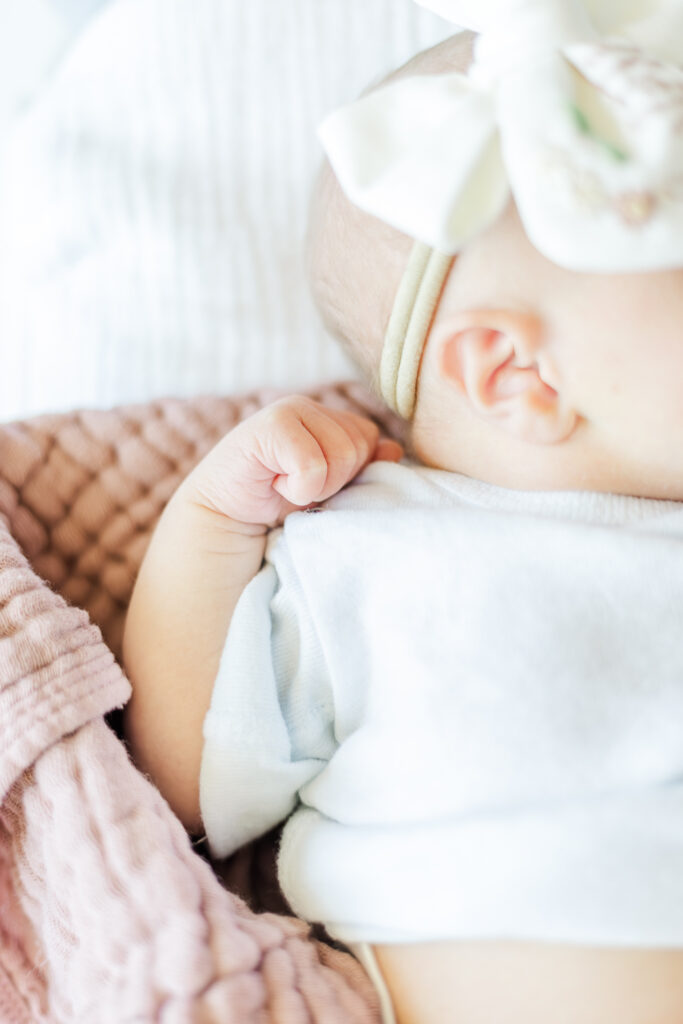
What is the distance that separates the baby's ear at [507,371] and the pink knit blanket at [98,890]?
0.39 meters

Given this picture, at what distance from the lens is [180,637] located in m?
0.81

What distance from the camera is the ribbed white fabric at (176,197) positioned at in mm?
1144

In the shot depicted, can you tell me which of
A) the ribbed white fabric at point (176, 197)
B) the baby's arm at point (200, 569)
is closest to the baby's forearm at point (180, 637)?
the baby's arm at point (200, 569)

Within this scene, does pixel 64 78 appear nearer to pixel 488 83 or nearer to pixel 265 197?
pixel 265 197

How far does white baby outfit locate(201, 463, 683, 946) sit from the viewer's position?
0.66m

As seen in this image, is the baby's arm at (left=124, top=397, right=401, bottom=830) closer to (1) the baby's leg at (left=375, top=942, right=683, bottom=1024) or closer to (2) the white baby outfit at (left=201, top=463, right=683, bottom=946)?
(2) the white baby outfit at (left=201, top=463, right=683, bottom=946)

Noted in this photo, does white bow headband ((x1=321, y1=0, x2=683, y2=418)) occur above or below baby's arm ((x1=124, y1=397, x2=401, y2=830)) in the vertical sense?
above

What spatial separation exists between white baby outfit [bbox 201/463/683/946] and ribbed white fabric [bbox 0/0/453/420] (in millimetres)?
411

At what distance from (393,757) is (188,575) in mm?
247

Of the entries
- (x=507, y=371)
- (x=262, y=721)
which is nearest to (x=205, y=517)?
(x=262, y=721)

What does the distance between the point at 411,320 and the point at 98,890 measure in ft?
1.67

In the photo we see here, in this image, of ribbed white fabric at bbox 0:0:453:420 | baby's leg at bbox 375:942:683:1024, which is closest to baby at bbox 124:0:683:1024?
baby's leg at bbox 375:942:683:1024

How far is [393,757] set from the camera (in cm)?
73

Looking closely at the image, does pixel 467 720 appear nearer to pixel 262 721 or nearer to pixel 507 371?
pixel 262 721
